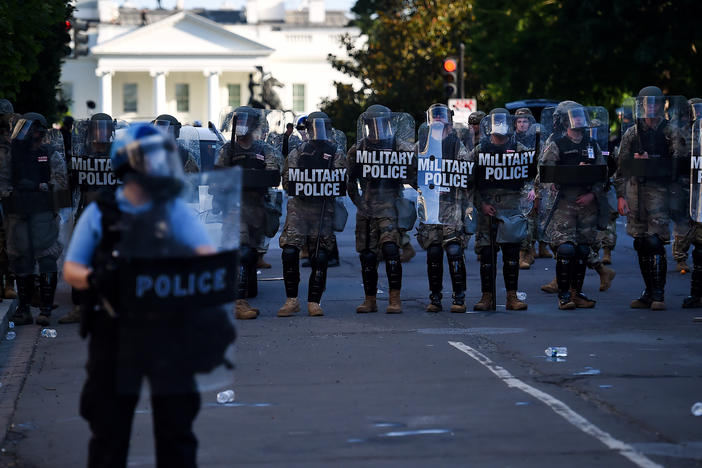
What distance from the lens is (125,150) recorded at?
482 centimetres

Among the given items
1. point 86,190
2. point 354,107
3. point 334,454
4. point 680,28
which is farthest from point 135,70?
Result: point 334,454

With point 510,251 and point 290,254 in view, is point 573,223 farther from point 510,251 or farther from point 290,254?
point 290,254

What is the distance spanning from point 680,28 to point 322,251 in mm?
21312

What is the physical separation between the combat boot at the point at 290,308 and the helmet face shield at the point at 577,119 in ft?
10.2

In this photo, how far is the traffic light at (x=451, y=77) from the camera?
25.7 meters

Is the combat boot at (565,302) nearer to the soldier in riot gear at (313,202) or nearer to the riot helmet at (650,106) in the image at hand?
the riot helmet at (650,106)

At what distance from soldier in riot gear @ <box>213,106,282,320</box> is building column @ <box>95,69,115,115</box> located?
7456 cm

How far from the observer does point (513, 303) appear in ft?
40.2

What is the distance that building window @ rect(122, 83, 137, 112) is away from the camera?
8789 centimetres

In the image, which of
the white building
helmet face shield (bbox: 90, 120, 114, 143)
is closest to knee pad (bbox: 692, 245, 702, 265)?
helmet face shield (bbox: 90, 120, 114, 143)

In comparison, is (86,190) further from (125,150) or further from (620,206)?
(125,150)

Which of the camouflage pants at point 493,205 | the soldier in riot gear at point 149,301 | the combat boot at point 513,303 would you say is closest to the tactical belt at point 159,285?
the soldier in riot gear at point 149,301

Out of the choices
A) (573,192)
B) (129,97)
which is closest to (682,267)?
(573,192)

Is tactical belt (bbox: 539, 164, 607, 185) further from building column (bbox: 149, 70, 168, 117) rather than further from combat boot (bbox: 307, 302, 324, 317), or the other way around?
building column (bbox: 149, 70, 168, 117)
